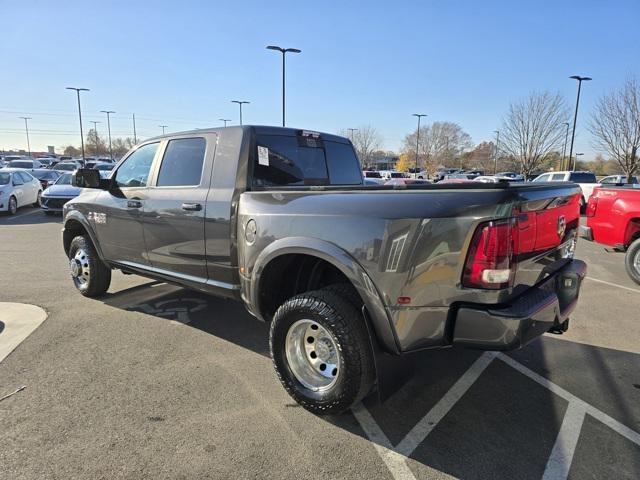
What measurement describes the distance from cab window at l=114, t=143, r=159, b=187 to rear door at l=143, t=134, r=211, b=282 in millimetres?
220

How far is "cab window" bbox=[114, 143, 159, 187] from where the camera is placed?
451 cm

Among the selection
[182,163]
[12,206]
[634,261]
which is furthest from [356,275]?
[12,206]

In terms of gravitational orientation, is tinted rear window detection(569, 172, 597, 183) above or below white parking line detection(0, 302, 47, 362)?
above

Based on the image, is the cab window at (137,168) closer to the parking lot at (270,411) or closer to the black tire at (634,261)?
the parking lot at (270,411)

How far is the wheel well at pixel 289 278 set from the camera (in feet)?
10.8

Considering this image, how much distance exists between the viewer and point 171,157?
13.9 feet

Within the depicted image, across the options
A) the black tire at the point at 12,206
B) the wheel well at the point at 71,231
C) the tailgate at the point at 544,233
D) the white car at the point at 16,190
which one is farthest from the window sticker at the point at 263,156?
the black tire at the point at 12,206

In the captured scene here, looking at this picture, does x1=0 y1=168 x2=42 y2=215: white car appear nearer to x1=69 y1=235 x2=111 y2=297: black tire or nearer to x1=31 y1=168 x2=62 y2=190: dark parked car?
x1=31 y1=168 x2=62 y2=190: dark parked car

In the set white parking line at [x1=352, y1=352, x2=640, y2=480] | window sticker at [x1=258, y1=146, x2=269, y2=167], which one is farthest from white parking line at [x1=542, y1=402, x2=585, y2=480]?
window sticker at [x1=258, y1=146, x2=269, y2=167]

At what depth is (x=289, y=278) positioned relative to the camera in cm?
352

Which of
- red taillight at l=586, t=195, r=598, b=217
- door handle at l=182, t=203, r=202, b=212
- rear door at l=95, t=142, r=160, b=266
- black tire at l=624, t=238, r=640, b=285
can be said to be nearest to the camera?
door handle at l=182, t=203, r=202, b=212

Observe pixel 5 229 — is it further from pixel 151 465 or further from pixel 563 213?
pixel 563 213

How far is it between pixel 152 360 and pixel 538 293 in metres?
3.11

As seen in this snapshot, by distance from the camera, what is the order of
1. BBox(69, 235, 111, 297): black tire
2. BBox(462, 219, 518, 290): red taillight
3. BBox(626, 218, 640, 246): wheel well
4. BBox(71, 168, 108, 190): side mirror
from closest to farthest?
1. BBox(462, 219, 518, 290): red taillight
2. BBox(71, 168, 108, 190): side mirror
3. BBox(69, 235, 111, 297): black tire
4. BBox(626, 218, 640, 246): wheel well
